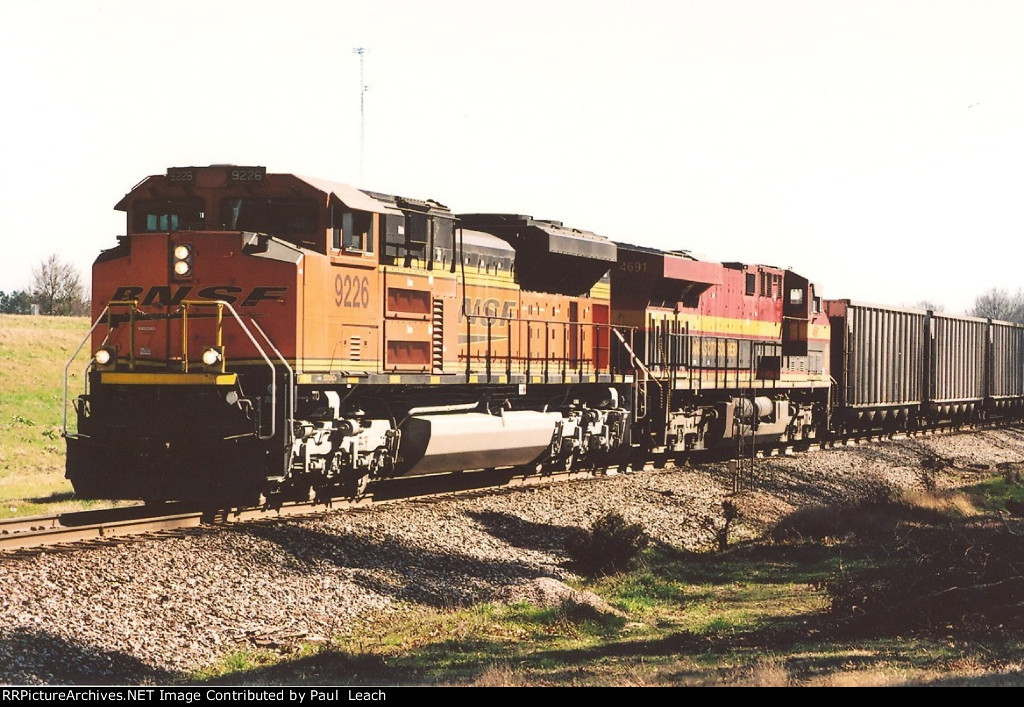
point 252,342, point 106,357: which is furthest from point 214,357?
point 106,357

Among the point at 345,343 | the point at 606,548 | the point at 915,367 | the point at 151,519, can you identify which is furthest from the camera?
the point at 915,367

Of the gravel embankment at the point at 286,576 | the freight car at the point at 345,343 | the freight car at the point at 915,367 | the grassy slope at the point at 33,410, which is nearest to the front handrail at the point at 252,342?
the freight car at the point at 345,343

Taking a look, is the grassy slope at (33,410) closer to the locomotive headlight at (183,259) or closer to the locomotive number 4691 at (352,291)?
the locomotive headlight at (183,259)

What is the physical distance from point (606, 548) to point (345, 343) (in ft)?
13.1

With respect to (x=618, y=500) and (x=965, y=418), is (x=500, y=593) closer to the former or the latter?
(x=618, y=500)

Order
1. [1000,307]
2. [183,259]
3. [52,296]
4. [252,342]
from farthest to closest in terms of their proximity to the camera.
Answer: [1000,307] < [52,296] < [183,259] < [252,342]

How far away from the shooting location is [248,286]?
12.2m

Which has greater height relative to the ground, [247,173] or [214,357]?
[247,173]

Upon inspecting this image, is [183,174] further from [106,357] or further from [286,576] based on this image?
[286,576]

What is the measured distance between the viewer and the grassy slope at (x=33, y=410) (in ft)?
58.7

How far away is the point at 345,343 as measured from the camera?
42.7ft

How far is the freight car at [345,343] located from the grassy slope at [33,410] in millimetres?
2157

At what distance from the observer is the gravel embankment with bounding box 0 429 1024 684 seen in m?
8.46

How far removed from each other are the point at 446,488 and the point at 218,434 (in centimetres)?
502
